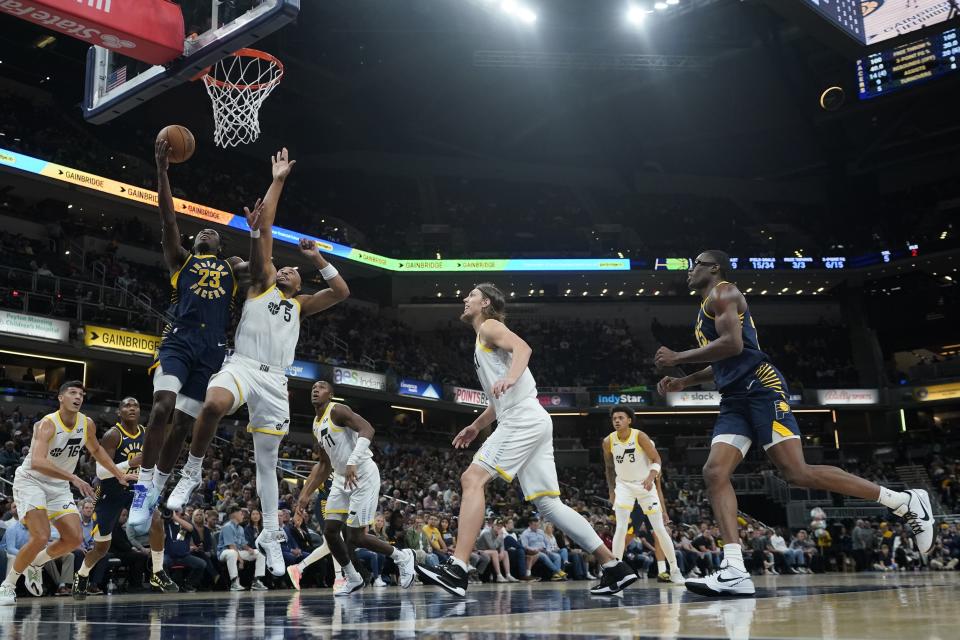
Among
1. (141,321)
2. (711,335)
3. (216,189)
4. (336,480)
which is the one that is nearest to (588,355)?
(216,189)

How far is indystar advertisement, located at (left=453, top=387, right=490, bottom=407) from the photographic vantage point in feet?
108

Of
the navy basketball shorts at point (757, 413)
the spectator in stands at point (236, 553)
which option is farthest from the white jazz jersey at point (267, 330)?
the spectator in stands at point (236, 553)

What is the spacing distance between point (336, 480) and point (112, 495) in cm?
219

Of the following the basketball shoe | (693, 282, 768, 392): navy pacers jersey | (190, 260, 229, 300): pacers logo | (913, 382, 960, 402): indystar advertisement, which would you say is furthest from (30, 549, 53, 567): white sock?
(913, 382, 960, 402): indystar advertisement

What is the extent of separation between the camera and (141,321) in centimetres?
2366

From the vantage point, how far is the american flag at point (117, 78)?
853 centimetres

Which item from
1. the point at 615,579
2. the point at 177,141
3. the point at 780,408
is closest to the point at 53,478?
the point at 177,141

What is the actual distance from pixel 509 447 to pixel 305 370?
74.3ft

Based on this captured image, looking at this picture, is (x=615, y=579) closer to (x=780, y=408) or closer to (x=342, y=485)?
(x=780, y=408)

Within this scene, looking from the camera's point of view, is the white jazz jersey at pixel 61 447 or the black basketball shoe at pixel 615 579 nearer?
the black basketball shoe at pixel 615 579

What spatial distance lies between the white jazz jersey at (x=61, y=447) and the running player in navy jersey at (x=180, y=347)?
197 centimetres

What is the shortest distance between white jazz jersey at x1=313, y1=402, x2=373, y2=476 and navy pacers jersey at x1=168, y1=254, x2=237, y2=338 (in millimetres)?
2543

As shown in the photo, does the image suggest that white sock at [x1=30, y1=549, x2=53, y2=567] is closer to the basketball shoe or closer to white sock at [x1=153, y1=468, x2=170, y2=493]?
white sock at [x1=153, y1=468, x2=170, y2=493]

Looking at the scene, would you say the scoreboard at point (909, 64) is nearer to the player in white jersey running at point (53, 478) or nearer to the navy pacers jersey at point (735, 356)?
the navy pacers jersey at point (735, 356)
